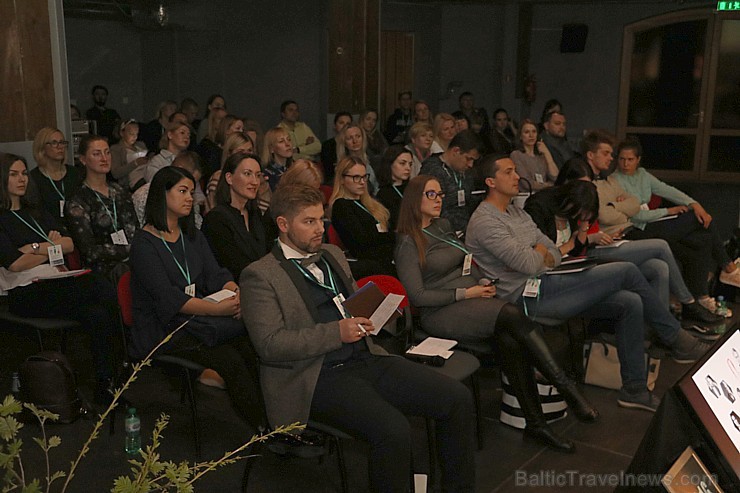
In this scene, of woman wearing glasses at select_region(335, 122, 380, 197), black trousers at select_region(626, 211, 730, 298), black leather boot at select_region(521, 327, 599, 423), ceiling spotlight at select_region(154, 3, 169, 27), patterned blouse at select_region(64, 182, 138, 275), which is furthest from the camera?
ceiling spotlight at select_region(154, 3, 169, 27)

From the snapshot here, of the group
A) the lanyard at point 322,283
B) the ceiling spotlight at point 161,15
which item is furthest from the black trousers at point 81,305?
the ceiling spotlight at point 161,15

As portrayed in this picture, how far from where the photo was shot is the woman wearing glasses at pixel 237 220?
159 inches

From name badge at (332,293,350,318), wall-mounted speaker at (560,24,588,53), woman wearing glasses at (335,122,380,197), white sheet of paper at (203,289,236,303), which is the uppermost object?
wall-mounted speaker at (560,24,588,53)

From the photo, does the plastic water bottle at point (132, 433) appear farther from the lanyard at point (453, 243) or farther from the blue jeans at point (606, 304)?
the blue jeans at point (606, 304)

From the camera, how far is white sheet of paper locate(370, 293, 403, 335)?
3016 millimetres

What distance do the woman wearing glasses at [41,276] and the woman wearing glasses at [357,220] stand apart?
1.47 metres

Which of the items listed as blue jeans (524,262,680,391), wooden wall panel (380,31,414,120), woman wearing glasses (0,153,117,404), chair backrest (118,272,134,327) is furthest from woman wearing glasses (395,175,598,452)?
wooden wall panel (380,31,414,120)

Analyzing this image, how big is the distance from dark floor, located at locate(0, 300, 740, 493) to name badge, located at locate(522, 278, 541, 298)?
47cm

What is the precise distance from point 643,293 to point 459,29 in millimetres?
9727

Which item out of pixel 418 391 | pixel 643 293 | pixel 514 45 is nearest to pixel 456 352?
pixel 418 391

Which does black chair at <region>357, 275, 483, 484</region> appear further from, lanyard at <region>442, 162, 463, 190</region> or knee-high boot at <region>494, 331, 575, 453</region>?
lanyard at <region>442, 162, 463, 190</region>

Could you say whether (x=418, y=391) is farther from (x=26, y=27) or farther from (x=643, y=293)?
(x=26, y=27)

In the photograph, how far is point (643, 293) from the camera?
4.14 metres

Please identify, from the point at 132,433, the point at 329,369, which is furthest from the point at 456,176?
the point at 132,433
